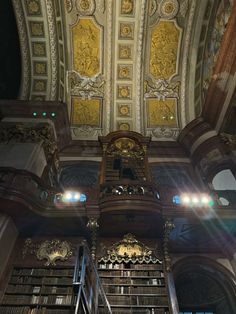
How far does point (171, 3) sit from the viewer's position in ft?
33.3

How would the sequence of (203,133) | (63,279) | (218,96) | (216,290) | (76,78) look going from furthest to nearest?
(76,78) < (203,133) < (218,96) < (216,290) < (63,279)

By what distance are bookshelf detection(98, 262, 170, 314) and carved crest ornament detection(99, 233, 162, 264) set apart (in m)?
0.09

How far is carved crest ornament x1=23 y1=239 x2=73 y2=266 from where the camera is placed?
571 centimetres

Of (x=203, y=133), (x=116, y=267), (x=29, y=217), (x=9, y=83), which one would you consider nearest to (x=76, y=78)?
(x=9, y=83)

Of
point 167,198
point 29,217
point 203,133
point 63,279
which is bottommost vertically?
point 63,279

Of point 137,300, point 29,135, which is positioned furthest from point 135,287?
point 29,135

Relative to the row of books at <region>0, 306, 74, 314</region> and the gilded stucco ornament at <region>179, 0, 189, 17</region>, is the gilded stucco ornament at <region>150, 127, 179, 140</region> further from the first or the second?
the row of books at <region>0, 306, 74, 314</region>

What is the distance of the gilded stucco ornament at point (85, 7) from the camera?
10.0 m

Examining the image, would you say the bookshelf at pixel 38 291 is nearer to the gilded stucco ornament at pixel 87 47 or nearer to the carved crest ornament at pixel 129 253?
the carved crest ornament at pixel 129 253

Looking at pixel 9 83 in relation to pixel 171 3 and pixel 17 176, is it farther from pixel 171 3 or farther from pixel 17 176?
pixel 171 3

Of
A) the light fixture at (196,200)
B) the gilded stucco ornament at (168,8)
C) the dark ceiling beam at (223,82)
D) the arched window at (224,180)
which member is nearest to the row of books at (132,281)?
the light fixture at (196,200)

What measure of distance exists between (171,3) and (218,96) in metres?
4.31

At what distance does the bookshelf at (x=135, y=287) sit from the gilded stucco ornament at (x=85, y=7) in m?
8.59

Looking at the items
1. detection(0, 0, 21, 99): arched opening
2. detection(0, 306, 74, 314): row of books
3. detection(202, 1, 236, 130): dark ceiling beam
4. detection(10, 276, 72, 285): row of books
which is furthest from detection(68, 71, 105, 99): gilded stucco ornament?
detection(0, 306, 74, 314): row of books
